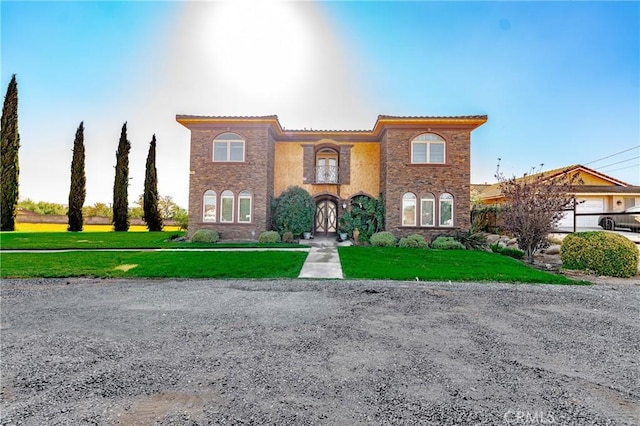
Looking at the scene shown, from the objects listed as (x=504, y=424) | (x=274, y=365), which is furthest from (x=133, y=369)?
(x=504, y=424)

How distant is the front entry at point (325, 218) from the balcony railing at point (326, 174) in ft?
4.91

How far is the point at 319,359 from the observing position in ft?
11.3

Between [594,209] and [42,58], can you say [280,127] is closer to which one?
[42,58]

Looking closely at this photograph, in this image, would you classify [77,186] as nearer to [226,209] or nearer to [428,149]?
[226,209]

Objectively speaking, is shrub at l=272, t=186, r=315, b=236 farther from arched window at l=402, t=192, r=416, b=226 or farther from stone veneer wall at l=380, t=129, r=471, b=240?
arched window at l=402, t=192, r=416, b=226

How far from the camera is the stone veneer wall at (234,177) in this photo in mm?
15539

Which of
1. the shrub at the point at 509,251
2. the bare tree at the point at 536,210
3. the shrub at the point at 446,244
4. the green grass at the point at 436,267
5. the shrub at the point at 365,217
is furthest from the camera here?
the shrub at the point at 365,217

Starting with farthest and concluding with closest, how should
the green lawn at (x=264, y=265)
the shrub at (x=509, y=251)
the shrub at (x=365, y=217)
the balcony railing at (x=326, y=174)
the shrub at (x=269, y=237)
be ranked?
the balcony railing at (x=326, y=174)
the shrub at (x=365, y=217)
the shrub at (x=269, y=237)
the shrub at (x=509, y=251)
the green lawn at (x=264, y=265)

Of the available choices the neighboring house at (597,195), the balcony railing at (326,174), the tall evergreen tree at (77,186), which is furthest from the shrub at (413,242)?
the tall evergreen tree at (77,186)

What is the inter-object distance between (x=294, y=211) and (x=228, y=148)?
4863mm

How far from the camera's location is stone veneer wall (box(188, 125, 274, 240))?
1554 cm

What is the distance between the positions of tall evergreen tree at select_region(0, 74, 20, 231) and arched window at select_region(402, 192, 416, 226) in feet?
83.0

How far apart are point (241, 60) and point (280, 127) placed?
6.16 metres

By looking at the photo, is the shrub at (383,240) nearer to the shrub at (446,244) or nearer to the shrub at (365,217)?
the shrub at (365,217)
